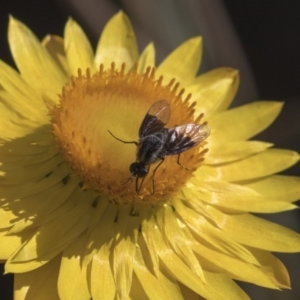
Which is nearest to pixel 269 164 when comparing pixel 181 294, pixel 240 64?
pixel 181 294

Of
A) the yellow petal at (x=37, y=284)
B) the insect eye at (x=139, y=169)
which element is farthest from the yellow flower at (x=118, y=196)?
the insect eye at (x=139, y=169)

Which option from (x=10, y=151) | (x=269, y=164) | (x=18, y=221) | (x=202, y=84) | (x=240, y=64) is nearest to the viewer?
(x=18, y=221)

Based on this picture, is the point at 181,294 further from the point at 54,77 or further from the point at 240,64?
the point at 240,64

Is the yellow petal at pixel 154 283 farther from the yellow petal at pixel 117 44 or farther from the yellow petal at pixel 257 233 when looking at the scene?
the yellow petal at pixel 117 44

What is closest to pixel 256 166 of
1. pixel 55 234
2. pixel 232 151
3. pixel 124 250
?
pixel 232 151

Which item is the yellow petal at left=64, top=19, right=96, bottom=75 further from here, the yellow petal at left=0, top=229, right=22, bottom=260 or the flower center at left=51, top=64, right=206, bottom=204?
the yellow petal at left=0, top=229, right=22, bottom=260

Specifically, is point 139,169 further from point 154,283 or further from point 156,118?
point 154,283

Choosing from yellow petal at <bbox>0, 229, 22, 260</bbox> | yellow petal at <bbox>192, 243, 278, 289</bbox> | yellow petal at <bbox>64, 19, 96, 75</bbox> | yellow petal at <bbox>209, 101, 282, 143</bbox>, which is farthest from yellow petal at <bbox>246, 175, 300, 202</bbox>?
yellow petal at <bbox>0, 229, 22, 260</bbox>
